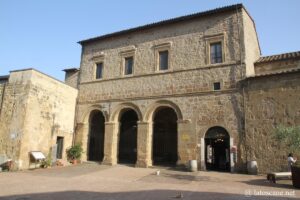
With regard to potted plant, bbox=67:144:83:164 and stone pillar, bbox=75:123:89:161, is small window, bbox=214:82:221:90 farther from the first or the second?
potted plant, bbox=67:144:83:164

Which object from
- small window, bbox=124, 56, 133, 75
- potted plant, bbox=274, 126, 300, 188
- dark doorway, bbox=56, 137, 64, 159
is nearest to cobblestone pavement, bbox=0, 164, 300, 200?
potted plant, bbox=274, 126, 300, 188

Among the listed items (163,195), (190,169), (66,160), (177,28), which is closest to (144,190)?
(163,195)

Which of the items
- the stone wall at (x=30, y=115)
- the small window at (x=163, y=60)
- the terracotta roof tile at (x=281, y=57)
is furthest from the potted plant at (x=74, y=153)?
the terracotta roof tile at (x=281, y=57)

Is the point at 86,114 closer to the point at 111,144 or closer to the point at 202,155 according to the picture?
the point at 111,144

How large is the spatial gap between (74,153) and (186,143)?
7.64 meters

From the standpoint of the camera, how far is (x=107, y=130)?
16.0m

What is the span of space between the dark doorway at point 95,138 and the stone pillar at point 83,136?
1.44ft

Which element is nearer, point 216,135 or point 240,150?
point 240,150

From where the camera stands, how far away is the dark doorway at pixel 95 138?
687 inches

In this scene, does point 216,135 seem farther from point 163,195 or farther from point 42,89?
point 42,89

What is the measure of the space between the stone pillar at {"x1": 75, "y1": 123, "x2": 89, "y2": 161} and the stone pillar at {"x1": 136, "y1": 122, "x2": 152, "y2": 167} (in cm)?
427

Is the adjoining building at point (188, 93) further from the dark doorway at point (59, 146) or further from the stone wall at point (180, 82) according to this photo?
the dark doorway at point (59, 146)

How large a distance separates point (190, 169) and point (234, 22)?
28.0ft

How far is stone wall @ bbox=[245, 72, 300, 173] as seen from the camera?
11.6 meters
